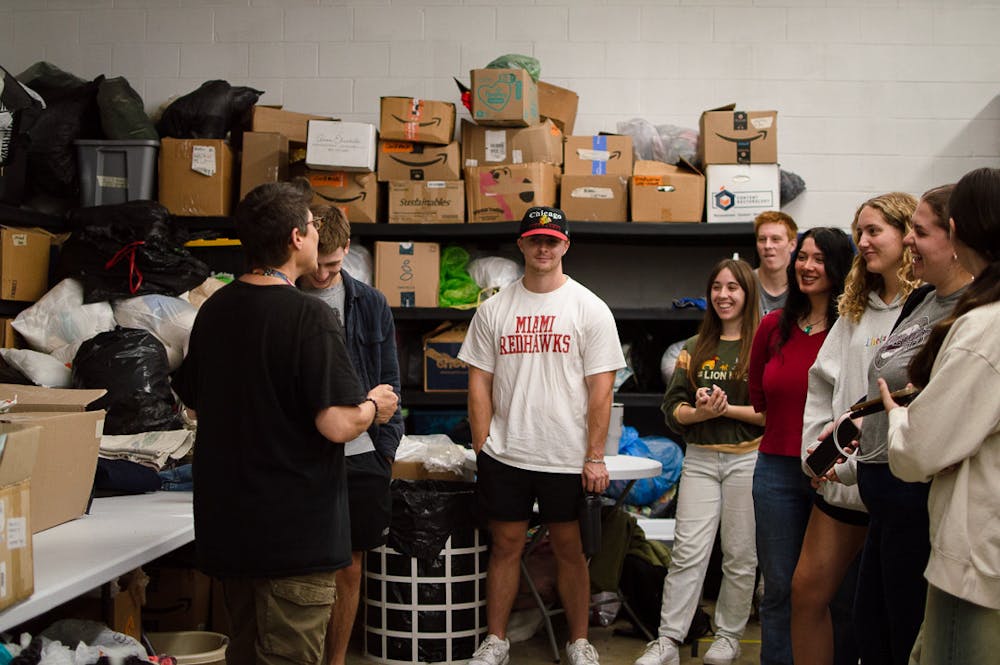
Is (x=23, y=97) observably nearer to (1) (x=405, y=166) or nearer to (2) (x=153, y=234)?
(2) (x=153, y=234)

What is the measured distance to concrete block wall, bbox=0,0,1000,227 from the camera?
16.8ft

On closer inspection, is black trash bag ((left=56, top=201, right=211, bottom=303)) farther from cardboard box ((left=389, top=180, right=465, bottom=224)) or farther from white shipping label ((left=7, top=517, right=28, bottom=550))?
white shipping label ((left=7, top=517, right=28, bottom=550))

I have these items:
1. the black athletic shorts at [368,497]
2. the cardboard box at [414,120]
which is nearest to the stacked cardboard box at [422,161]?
the cardboard box at [414,120]

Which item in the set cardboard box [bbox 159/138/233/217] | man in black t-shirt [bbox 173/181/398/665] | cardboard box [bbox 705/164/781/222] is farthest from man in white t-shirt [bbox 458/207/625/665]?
cardboard box [bbox 159/138/233/217]

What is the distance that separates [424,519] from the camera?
10.6 feet

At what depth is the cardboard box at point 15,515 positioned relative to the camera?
155 centimetres

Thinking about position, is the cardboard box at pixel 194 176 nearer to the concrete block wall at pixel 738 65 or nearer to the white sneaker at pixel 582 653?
the concrete block wall at pixel 738 65

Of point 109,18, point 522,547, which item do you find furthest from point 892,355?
point 109,18

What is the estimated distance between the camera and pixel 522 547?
3230 millimetres

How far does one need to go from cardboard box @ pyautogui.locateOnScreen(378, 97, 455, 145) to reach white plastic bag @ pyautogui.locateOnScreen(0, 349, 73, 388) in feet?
6.08

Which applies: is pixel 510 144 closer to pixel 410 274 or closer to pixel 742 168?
pixel 410 274

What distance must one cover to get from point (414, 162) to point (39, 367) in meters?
1.96

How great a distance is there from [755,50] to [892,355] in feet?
11.9

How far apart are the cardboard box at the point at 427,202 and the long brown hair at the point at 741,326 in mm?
1699
